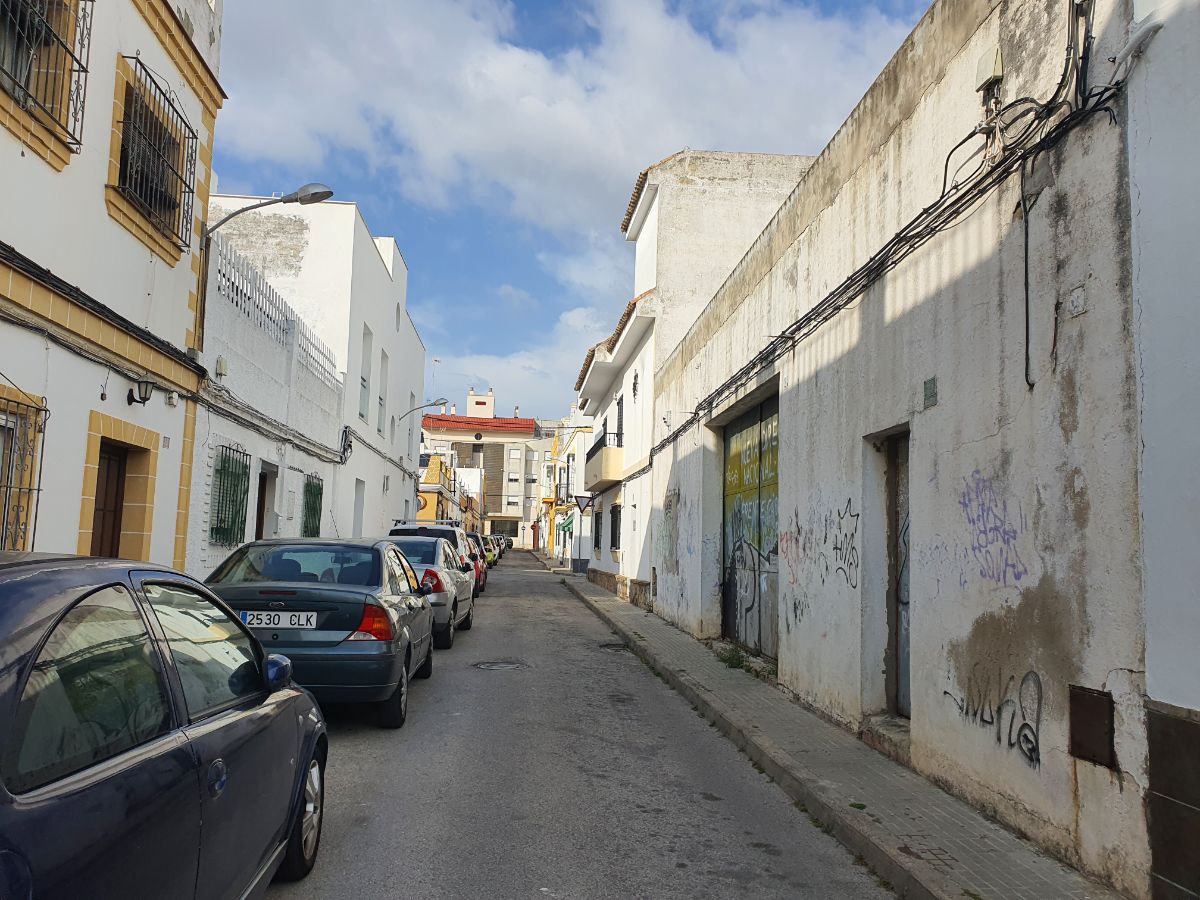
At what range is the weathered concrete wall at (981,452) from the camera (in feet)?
13.3

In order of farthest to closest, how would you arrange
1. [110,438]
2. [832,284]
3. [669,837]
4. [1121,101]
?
[110,438], [832,284], [669,837], [1121,101]

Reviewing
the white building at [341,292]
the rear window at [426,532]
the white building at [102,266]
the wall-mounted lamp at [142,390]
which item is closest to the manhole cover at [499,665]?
the white building at [102,266]

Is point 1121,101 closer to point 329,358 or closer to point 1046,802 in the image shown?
point 1046,802

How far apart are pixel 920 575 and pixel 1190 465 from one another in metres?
2.57

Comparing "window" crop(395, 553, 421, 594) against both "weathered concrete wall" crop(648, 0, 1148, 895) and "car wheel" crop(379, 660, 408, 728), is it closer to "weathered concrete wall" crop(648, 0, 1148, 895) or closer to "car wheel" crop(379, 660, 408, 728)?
"car wheel" crop(379, 660, 408, 728)

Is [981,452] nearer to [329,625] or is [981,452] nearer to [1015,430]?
[1015,430]

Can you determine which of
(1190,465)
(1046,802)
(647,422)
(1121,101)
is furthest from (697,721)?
(647,422)

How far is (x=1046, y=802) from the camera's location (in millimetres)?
4383

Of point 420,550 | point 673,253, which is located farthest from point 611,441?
point 420,550

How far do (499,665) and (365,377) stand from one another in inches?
535

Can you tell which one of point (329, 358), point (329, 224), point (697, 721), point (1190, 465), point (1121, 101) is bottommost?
point (697, 721)

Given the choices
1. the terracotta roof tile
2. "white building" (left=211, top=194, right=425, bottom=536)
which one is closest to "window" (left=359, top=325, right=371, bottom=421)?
"white building" (left=211, top=194, right=425, bottom=536)

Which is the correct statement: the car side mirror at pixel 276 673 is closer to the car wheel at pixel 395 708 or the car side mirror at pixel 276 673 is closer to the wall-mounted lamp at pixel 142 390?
the car wheel at pixel 395 708

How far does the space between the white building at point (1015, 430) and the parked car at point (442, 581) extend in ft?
16.0
